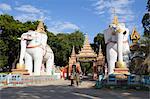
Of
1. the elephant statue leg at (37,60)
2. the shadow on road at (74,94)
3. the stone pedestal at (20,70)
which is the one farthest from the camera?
the elephant statue leg at (37,60)

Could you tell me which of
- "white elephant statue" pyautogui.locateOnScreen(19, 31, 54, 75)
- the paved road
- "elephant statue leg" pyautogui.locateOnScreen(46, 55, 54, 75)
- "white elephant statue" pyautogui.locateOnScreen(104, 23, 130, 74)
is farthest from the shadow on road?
"elephant statue leg" pyautogui.locateOnScreen(46, 55, 54, 75)

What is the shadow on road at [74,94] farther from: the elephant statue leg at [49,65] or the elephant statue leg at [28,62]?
the elephant statue leg at [49,65]

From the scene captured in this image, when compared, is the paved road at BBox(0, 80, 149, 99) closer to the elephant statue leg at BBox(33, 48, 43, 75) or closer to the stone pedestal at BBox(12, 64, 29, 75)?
the stone pedestal at BBox(12, 64, 29, 75)

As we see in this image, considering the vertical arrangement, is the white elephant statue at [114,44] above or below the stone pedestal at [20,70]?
above

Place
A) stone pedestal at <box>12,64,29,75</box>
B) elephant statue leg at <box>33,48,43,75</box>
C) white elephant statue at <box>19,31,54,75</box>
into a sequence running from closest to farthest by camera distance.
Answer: stone pedestal at <box>12,64,29,75</box> → white elephant statue at <box>19,31,54,75</box> → elephant statue leg at <box>33,48,43,75</box>

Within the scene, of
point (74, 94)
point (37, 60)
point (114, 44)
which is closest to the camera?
point (74, 94)

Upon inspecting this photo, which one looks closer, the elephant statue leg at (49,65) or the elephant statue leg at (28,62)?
the elephant statue leg at (28,62)

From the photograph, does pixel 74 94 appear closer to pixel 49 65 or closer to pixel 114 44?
pixel 114 44

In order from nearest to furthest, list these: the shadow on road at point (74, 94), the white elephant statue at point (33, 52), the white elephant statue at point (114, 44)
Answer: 1. the shadow on road at point (74, 94)
2. the white elephant statue at point (114, 44)
3. the white elephant statue at point (33, 52)

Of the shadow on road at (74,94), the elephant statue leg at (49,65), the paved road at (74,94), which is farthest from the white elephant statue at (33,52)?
the shadow on road at (74,94)

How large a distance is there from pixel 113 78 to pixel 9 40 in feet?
78.2

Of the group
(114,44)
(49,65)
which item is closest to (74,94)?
(114,44)

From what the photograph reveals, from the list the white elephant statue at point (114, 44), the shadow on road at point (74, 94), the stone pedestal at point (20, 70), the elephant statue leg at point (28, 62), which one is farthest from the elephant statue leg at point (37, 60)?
the shadow on road at point (74, 94)

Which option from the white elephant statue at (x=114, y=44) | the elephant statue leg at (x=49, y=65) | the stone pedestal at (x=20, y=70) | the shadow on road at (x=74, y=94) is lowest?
the shadow on road at (x=74, y=94)
